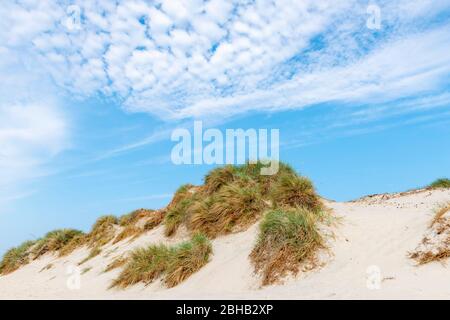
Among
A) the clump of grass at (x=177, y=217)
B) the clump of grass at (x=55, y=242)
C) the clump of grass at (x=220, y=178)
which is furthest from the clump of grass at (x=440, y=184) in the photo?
the clump of grass at (x=55, y=242)

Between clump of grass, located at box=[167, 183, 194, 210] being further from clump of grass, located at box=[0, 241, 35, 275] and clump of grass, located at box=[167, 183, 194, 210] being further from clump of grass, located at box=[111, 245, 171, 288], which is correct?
clump of grass, located at box=[0, 241, 35, 275]

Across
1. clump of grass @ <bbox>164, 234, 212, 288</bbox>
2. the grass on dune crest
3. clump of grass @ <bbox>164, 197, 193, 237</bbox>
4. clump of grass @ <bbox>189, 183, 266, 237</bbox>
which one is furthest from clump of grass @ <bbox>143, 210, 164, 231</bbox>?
clump of grass @ <bbox>164, 234, 212, 288</bbox>

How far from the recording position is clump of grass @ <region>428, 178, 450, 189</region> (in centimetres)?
1460

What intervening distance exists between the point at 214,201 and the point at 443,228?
6.29 meters

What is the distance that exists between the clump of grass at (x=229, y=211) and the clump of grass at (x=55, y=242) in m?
12.0

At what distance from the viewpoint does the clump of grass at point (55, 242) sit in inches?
918

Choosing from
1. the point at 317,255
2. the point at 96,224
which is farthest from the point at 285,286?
the point at 96,224

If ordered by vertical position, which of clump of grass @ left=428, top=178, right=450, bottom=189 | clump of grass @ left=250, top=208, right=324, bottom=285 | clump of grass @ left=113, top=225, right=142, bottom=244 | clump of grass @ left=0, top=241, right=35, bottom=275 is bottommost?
clump of grass @ left=0, top=241, right=35, bottom=275

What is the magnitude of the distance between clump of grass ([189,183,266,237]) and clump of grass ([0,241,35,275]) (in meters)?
14.1

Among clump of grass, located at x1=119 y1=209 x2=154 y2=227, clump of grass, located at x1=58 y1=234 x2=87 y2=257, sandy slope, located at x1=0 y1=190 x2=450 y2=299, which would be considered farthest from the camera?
clump of grass, located at x1=58 y1=234 x2=87 y2=257

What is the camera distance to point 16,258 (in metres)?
24.1

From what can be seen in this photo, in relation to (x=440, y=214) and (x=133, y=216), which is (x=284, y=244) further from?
(x=133, y=216)

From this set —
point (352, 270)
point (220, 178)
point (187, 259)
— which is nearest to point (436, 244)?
point (352, 270)

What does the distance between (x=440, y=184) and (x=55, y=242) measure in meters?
18.1
